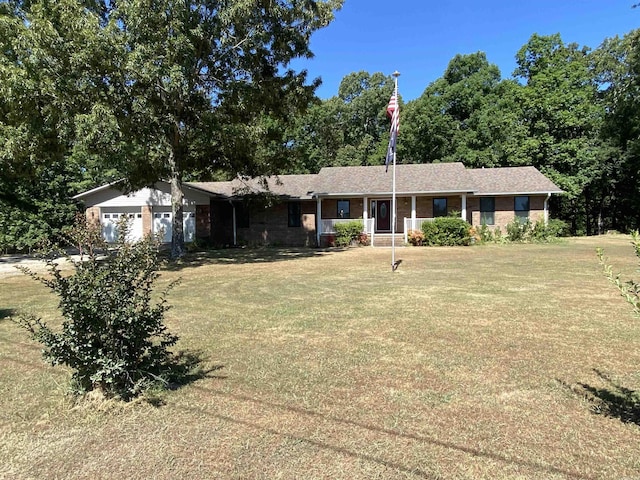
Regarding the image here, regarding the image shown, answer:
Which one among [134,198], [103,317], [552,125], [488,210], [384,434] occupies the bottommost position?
[384,434]

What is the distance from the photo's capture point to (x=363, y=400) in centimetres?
376

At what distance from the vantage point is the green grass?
2832mm

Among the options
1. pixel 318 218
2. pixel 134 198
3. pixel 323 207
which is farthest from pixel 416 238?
pixel 134 198

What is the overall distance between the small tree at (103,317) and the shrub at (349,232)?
17.8 metres

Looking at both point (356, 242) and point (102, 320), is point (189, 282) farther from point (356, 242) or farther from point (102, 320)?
point (356, 242)

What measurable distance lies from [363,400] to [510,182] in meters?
23.3

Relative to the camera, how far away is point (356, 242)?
71.1ft

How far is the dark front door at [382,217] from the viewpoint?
947 inches

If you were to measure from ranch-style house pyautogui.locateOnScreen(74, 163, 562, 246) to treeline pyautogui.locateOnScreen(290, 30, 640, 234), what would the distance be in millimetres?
5739

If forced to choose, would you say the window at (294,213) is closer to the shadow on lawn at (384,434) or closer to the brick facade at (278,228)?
the brick facade at (278,228)

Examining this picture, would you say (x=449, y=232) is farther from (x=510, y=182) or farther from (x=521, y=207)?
(x=510, y=182)

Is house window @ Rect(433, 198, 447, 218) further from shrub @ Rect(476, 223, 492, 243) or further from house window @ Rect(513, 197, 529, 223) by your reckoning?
house window @ Rect(513, 197, 529, 223)

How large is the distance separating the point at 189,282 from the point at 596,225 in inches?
1375

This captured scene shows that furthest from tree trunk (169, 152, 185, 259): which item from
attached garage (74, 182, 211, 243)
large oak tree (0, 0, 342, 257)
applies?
attached garage (74, 182, 211, 243)
